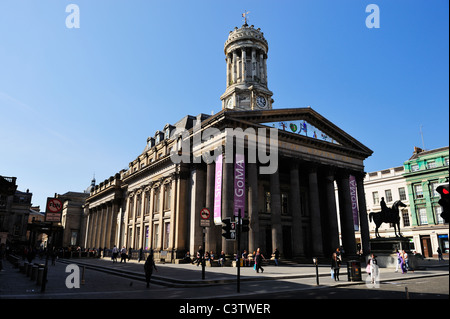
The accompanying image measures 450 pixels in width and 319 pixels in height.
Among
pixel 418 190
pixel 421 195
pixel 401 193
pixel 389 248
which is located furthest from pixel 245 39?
pixel 389 248

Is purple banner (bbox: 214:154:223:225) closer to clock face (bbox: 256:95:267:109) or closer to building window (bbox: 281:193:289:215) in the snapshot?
building window (bbox: 281:193:289:215)

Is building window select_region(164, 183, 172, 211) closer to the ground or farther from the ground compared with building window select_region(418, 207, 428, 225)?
farther from the ground

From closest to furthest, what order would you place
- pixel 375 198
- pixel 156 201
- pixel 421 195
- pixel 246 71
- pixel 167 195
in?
pixel 167 195 → pixel 156 201 → pixel 421 195 → pixel 246 71 → pixel 375 198

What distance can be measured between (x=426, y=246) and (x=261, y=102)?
3169 centimetres

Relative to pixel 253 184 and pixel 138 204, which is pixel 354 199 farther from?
pixel 138 204

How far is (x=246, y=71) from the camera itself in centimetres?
4900

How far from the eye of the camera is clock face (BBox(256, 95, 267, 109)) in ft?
153

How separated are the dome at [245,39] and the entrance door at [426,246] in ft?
122

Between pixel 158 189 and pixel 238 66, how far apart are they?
935 inches

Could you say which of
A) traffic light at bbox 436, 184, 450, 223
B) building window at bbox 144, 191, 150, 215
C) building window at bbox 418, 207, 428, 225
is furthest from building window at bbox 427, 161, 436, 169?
traffic light at bbox 436, 184, 450, 223

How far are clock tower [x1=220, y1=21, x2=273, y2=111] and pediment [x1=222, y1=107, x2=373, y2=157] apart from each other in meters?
13.5

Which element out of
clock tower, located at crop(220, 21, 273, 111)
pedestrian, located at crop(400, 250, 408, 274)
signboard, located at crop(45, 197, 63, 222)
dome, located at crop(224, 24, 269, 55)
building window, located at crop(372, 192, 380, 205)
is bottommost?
pedestrian, located at crop(400, 250, 408, 274)

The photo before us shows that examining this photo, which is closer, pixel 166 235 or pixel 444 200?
pixel 444 200
